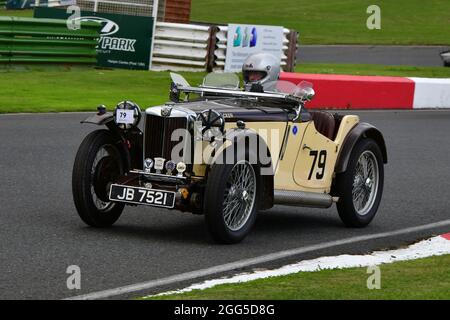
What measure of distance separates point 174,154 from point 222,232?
79 cm

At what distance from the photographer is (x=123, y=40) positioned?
28766 mm

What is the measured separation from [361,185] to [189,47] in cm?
1870

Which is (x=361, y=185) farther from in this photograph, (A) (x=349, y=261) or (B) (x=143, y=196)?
(B) (x=143, y=196)

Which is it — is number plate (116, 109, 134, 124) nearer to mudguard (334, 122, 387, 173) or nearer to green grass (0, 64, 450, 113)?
mudguard (334, 122, 387, 173)

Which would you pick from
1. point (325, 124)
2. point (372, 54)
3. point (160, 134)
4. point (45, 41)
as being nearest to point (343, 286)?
point (160, 134)

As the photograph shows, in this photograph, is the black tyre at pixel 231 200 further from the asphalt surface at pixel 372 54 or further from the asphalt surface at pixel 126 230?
the asphalt surface at pixel 372 54

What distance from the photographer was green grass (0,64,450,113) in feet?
68.5

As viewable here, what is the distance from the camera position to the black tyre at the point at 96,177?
384 inches

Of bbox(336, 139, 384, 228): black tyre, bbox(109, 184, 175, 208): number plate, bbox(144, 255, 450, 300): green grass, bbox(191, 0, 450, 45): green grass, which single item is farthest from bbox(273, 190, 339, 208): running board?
bbox(191, 0, 450, 45): green grass

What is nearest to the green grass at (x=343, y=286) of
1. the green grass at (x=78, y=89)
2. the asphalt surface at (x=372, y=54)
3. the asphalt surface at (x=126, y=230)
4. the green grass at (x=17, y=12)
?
the asphalt surface at (x=126, y=230)

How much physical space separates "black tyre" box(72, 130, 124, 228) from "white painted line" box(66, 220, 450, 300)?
1543 millimetres
